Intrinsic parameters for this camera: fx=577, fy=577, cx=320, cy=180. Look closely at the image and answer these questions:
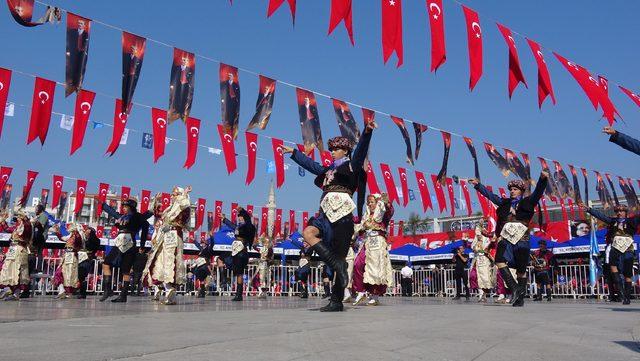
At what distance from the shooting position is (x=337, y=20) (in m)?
9.12

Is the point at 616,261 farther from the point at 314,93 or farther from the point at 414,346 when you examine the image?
the point at 414,346

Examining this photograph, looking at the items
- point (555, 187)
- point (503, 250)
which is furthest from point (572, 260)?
point (503, 250)

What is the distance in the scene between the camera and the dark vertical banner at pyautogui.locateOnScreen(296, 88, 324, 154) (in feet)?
53.2

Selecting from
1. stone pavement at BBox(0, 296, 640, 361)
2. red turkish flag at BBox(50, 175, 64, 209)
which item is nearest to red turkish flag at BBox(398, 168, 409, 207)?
red turkish flag at BBox(50, 175, 64, 209)

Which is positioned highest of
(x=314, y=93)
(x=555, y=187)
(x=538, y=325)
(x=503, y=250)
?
(x=314, y=93)

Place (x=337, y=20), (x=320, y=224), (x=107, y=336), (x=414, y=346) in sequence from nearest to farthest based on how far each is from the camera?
1. (x=414, y=346)
2. (x=107, y=336)
3. (x=320, y=224)
4. (x=337, y=20)

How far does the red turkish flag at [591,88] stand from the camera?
1448 centimetres

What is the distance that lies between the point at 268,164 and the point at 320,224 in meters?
16.1

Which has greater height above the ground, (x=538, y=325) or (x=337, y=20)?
(x=337, y=20)

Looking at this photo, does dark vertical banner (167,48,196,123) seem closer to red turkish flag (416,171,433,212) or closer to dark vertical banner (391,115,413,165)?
dark vertical banner (391,115,413,165)

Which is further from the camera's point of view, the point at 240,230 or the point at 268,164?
the point at 268,164

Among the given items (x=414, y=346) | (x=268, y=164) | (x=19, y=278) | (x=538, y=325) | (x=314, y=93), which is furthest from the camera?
(x=268, y=164)

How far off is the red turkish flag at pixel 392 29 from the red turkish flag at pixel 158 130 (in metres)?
8.46

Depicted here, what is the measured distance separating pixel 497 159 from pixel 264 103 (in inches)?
402
